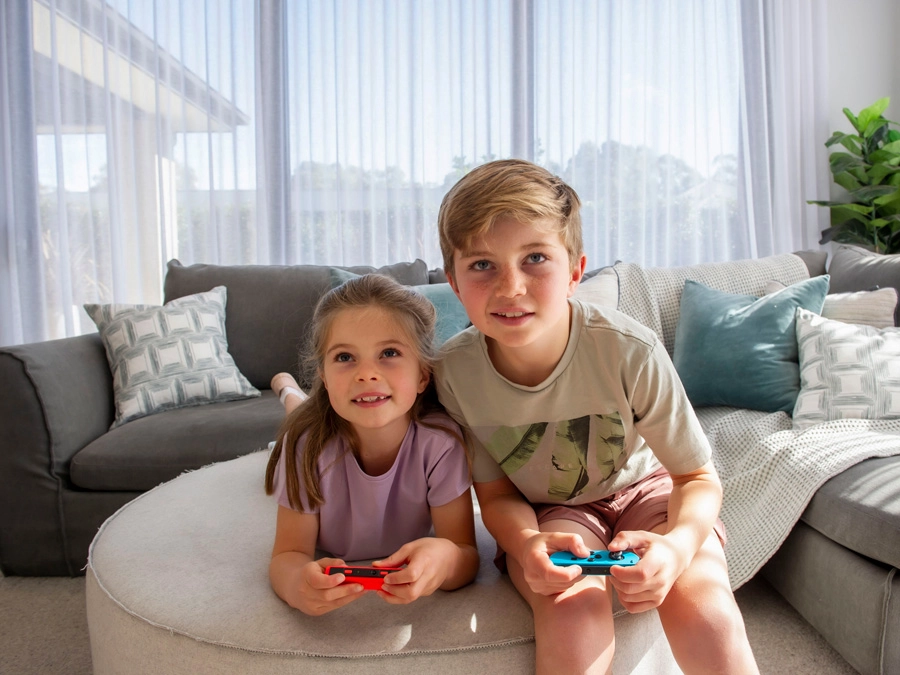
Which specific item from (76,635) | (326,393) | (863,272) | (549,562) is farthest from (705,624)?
(863,272)

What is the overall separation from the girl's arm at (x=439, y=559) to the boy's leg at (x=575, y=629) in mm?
119

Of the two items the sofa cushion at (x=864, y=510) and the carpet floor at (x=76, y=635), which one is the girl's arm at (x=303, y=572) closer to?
the carpet floor at (x=76, y=635)

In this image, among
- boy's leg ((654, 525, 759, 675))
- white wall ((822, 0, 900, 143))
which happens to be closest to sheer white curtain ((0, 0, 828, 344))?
white wall ((822, 0, 900, 143))

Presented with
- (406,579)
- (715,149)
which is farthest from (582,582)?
(715,149)

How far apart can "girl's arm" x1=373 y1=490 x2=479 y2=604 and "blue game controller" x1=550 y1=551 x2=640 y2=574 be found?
0.56 ft

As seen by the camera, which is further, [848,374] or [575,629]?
[848,374]

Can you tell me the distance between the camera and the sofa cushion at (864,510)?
1.29 m

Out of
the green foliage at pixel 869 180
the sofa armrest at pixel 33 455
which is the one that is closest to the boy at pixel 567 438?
the sofa armrest at pixel 33 455

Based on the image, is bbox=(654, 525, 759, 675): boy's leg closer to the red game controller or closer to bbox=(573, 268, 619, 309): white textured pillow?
the red game controller

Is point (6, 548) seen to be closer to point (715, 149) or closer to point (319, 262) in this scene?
point (319, 262)

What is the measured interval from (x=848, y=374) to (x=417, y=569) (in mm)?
1435

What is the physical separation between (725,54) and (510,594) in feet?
10.8

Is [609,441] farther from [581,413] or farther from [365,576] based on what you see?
[365,576]

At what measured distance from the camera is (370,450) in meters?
1.16
